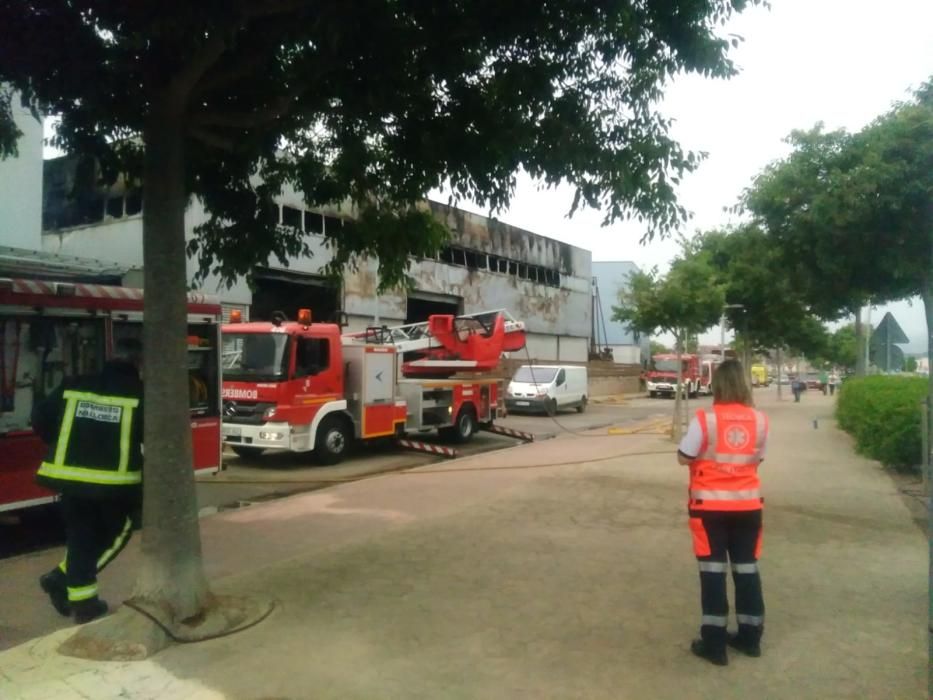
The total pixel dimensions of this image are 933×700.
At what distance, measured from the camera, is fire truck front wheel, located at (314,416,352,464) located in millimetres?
14070

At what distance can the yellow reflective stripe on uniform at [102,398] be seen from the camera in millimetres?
5387

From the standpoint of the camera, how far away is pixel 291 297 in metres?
27.5

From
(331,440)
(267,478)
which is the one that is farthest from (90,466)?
(331,440)

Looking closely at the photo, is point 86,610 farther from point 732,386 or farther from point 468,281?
point 468,281

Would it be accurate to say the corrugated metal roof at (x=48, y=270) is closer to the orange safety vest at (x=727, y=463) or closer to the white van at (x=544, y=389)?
the orange safety vest at (x=727, y=463)

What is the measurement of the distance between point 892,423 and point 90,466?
12.1m

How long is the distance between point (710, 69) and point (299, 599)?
527 cm

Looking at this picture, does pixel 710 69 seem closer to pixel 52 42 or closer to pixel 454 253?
pixel 52 42

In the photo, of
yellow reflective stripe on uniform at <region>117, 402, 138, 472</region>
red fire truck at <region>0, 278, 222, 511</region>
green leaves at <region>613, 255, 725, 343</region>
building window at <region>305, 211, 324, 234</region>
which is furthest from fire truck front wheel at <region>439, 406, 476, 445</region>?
yellow reflective stripe on uniform at <region>117, 402, 138, 472</region>

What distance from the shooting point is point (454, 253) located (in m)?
34.6

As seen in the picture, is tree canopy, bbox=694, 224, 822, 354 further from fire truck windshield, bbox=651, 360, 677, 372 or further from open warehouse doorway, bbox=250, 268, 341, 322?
open warehouse doorway, bbox=250, 268, 341, 322

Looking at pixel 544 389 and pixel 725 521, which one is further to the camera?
pixel 544 389

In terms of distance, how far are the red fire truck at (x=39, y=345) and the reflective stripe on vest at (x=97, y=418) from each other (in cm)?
277

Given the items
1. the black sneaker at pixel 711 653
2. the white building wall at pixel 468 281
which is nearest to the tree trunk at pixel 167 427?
the black sneaker at pixel 711 653
